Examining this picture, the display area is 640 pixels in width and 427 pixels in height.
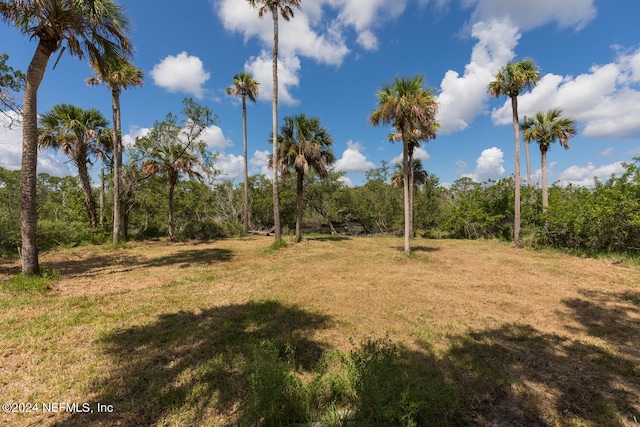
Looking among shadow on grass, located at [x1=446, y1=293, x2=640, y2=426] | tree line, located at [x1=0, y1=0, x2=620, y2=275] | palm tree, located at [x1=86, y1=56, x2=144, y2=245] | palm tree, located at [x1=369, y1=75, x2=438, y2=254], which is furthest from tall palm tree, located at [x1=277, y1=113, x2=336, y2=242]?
shadow on grass, located at [x1=446, y1=293, x2=640, y2=426]

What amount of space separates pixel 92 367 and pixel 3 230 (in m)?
12.6

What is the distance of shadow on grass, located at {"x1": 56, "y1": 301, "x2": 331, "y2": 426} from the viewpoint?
2752 mm

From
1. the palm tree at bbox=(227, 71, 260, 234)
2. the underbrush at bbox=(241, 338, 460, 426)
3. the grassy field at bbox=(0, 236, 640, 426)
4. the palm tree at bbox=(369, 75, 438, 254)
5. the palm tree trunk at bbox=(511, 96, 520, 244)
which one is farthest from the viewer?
the palm tree at bbox=(227, 71, 260, 234)

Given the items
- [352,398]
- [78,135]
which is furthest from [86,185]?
[352,398]

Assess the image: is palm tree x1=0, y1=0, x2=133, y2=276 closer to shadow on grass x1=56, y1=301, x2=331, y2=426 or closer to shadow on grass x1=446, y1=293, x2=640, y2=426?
shadow on grass x1=56, y1=301, x2=331, y2=426

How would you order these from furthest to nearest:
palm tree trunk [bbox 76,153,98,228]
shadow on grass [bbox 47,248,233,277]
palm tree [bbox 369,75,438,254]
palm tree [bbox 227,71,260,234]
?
palm tree [bbox 227,71,260,234] < palm tree trunk [bbox 76,153,98,228] < palm tree [bbox 369,75,438,254] < shadow on grass [bbox 47,248,233,277]

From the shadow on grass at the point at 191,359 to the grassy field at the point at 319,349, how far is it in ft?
0.07

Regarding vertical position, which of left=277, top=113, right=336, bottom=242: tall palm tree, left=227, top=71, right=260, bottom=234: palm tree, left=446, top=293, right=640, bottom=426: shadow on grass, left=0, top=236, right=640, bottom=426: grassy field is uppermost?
left=227, top=71, right=260, bottom=234: palm tree

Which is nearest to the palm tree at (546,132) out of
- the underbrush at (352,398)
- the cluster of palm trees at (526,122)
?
the cluster of palm trees at (526,122)

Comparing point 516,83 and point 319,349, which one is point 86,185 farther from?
point 516,83

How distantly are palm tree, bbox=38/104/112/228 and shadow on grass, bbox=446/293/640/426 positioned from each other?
20.1 metres

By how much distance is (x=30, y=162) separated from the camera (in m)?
6.64

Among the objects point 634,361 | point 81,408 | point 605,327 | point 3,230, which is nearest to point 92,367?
point 81,408

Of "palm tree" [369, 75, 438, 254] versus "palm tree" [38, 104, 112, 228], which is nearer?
"palm tree" [369, 75, 438, 254]
